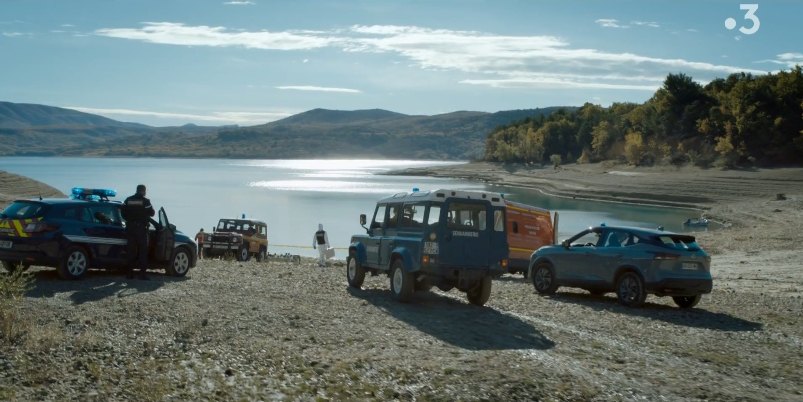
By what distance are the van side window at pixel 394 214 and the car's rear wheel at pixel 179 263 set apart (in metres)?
4.63

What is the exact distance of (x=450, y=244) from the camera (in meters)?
15.8

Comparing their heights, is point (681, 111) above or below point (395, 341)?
above

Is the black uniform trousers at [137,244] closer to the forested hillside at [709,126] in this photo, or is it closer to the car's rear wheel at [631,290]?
the car's rear wheel at [631,290]

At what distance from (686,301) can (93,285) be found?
11.6 metres

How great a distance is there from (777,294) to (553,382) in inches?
508

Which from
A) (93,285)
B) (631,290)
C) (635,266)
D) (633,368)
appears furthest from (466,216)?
(93,285)

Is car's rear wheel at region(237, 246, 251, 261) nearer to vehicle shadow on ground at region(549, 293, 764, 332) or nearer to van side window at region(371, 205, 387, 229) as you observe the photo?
van side window at region(371, 205, 387, 229)

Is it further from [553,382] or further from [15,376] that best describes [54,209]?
[553,382]

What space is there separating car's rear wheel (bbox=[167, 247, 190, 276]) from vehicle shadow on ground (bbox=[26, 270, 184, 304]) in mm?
203

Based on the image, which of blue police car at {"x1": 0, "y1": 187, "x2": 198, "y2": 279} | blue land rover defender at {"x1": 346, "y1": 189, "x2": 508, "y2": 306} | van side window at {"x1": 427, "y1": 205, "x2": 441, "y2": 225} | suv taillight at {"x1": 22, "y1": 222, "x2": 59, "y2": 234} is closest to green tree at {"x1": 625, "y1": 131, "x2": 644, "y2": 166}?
blue land rover defender at {"x1": 346, "y1": 189, "x2": 508, "y2": 306}

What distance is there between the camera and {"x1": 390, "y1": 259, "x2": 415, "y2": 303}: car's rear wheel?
16.0 metres

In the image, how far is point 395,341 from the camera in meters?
11.9

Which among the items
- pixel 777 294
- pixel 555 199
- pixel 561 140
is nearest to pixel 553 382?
pixel 777 294

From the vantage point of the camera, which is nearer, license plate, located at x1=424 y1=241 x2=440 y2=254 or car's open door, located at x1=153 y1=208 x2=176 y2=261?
license plate, located at x1=424 y1=241 x2=440 y2=254
